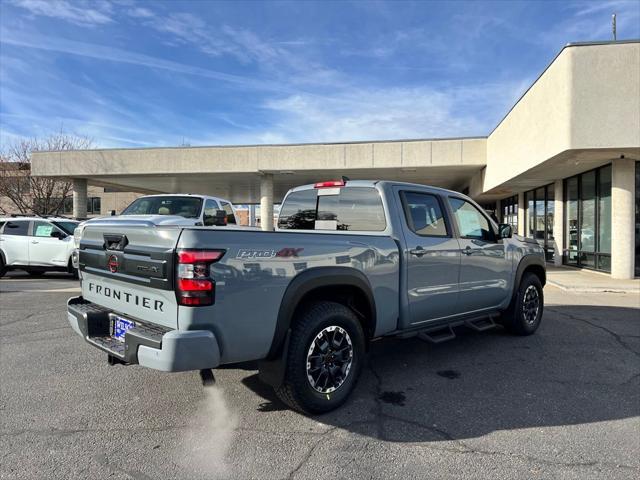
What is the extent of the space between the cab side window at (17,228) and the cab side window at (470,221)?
12250 mm

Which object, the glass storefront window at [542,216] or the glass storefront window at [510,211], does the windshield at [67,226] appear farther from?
the glass storefront window at [510,211]

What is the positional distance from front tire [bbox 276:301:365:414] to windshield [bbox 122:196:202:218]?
6.24 meters

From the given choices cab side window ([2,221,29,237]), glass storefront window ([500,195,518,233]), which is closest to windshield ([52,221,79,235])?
cab side window ([2,221,29,237])

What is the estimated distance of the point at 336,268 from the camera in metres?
3.72

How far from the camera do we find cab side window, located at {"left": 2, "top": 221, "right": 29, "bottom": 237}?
12727mm

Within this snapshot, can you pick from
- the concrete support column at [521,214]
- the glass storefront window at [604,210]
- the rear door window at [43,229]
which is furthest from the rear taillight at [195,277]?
the concrete support column at [521,214]

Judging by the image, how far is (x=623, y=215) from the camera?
12.7 metres

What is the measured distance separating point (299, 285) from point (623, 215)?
12.8 m

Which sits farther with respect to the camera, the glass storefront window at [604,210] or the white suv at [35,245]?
the glass storefront window at [604,210]

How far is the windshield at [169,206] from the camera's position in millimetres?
9320

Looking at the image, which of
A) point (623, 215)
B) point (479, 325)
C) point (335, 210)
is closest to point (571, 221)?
point (623, 215)

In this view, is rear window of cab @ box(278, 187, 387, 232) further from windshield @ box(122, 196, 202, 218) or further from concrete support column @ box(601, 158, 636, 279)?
concrete support column @ box(601, 158, 636, 279)

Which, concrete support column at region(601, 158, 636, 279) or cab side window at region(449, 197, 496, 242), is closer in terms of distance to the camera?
cab side window at region(449, 197, 496, 242)

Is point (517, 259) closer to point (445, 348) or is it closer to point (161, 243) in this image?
point (445, 348)
